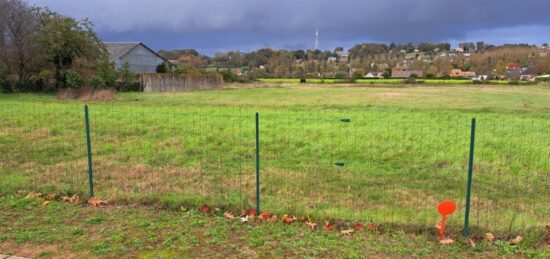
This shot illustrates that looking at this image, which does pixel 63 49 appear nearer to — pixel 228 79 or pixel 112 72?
pixel 112 72

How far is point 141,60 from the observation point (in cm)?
6406

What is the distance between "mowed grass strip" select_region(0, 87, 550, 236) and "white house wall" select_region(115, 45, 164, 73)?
157 ft

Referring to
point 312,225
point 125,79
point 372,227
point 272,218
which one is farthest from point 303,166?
point 125,79

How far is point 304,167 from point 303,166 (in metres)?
0.10

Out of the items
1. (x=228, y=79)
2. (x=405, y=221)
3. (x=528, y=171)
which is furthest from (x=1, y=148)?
(x=228, y=79)

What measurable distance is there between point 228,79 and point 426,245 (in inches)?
2827

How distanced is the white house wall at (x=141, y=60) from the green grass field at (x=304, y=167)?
48303 mm

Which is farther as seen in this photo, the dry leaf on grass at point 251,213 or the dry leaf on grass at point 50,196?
the dry leaf on grass at point 50,196

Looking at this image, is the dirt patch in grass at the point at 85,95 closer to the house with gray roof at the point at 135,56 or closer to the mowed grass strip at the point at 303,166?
the mowed grass strip at the point at 303,166

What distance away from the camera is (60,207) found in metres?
6.15

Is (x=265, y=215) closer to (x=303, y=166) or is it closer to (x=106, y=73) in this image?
(x=303, y=166)

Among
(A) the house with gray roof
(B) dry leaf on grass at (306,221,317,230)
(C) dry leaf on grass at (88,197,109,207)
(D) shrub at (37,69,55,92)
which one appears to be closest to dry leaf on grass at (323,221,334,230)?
(B) dry leaf on grass at (306,221,317,230)

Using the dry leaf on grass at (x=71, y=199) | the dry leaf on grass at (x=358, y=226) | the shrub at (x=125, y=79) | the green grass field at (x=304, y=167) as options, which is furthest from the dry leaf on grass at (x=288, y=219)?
the shrub at (x=125, y=79)

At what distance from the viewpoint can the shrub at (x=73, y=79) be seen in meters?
34.5
